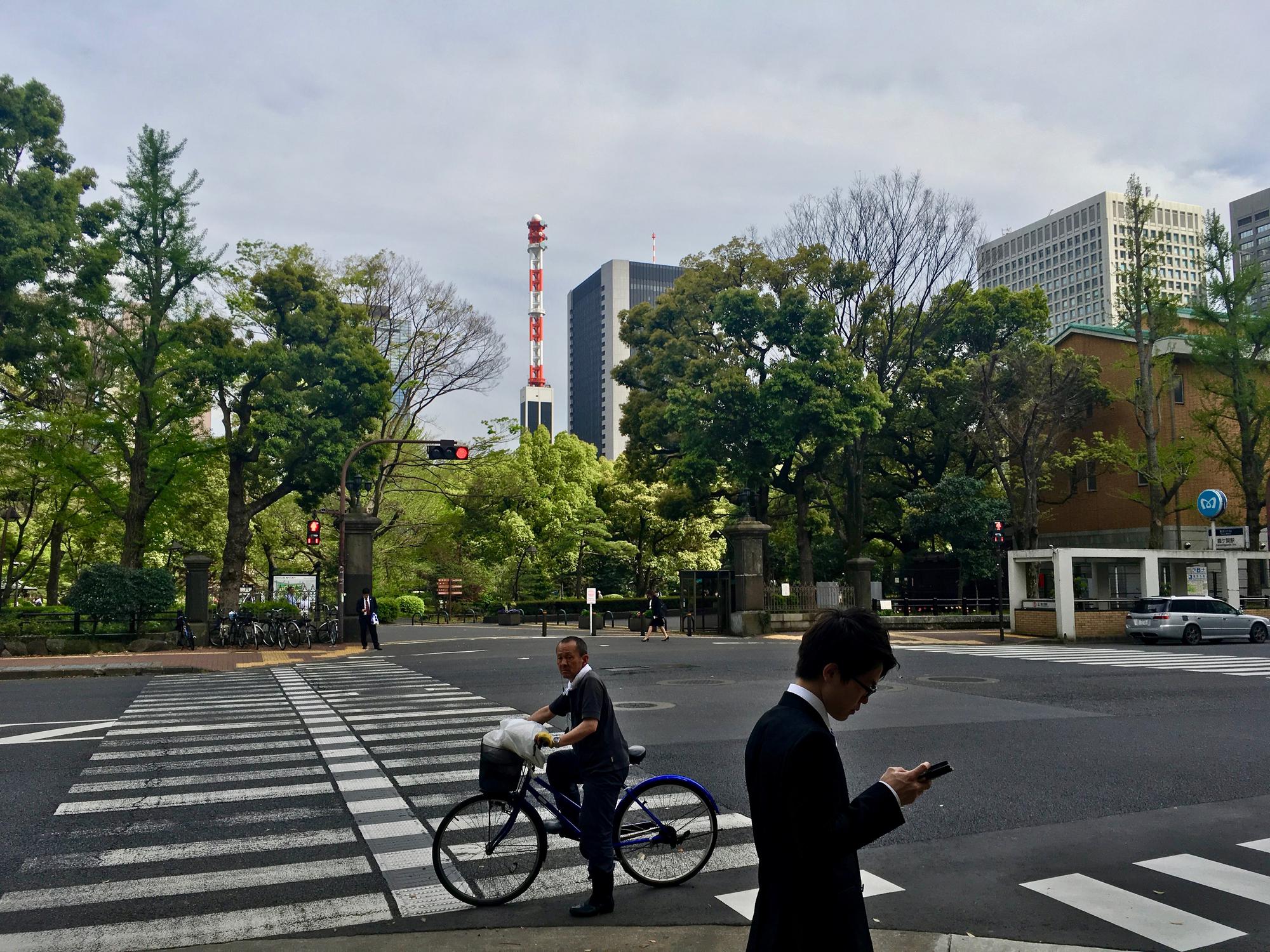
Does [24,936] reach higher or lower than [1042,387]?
lower

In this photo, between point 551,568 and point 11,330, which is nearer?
point 11,330

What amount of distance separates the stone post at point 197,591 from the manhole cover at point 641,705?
19.4 metres

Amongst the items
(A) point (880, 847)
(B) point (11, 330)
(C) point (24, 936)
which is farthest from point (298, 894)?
(B) point (11, 330)

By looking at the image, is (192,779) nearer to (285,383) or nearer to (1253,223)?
(285,383)

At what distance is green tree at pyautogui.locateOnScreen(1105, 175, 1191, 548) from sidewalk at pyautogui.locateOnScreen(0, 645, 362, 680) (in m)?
30.4

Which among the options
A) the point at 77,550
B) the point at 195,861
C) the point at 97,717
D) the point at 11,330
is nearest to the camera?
the point at 195,861

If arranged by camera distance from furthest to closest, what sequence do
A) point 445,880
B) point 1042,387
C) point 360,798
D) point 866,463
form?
1. point 866,463
2. point 1042,387
3. point 360,798
4. point 445,880

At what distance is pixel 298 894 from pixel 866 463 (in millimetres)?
40186

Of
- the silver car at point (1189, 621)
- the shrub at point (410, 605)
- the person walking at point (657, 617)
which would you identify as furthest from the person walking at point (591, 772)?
the shrub at point (410, 605)

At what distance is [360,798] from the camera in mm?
8344

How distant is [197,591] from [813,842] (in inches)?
1192

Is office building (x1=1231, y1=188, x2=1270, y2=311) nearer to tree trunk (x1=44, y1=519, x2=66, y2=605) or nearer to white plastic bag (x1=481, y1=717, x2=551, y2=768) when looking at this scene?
tree trunk (x1=44, y1=519, x2=66, y2=605)

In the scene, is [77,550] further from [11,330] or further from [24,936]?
[24,936]

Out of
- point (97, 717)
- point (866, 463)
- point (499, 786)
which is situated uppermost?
point (866, 463)
